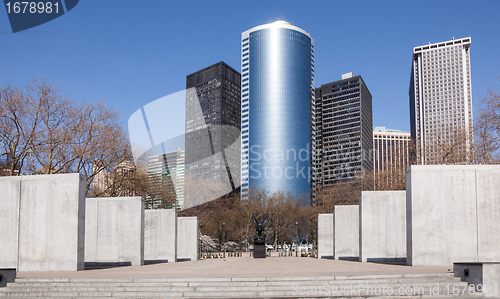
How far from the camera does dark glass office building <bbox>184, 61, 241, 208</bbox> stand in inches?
6014

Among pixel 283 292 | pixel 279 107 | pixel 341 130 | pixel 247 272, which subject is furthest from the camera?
pixel 341 130

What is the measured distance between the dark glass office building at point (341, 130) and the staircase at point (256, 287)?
15574 centimetres

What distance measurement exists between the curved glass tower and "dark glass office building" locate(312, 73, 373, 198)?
19.5m

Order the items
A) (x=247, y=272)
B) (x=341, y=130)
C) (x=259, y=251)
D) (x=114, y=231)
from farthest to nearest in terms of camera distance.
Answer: (x=341, y=130)
(x=259, y=251)
(x=114, y=231)
(x=247, y=272)

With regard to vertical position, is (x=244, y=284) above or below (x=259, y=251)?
above

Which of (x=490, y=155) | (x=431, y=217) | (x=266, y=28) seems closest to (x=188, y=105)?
(x=266, y=28)

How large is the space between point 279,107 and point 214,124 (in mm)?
31281

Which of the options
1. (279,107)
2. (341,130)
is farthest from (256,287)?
(341,130)

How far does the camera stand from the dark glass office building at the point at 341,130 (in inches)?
6639

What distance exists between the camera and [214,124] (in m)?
173

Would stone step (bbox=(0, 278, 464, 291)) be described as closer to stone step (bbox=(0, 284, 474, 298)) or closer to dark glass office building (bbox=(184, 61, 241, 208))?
stone step (bbox=(0, 284, 474, 298))

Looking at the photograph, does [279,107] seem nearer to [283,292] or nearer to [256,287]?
[256,287]

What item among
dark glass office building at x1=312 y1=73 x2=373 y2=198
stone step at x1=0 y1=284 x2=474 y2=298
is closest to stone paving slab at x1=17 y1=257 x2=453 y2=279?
stone step at x1=0 y1=284 x2=474 y2=298

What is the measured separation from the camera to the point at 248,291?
10562mm
